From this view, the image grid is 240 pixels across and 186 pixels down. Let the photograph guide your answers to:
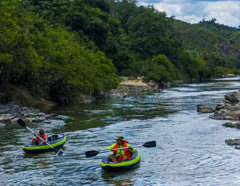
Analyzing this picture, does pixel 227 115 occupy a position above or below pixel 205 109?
below

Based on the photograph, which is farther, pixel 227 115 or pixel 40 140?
pixel 227 115

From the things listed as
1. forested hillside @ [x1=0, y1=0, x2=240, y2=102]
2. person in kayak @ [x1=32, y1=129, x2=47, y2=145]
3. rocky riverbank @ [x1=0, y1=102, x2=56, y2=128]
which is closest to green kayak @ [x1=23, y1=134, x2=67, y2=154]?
person in kayak @ [x1=32, y1=129, x2=47, y2=145]

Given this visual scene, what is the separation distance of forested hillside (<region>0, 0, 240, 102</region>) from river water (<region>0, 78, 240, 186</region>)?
6.84 meters

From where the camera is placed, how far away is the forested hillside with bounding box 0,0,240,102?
2852 cm

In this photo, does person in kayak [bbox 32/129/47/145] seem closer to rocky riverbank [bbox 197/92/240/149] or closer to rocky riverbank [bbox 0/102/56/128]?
rocky riverbank [bbox 0/102/56/128]

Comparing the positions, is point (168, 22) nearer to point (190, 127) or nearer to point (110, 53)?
point (110, 53)

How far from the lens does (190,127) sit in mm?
23484

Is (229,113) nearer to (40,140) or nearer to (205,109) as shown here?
(205,109)

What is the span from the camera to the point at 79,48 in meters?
→ 43.2

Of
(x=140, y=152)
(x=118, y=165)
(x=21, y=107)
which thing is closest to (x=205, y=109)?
(x=140, y=152)

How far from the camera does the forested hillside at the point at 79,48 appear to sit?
1123 inches

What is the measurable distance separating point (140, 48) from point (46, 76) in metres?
67.0

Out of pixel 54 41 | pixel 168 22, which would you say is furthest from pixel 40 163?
pixel 168 22

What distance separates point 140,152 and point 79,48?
2817cm
